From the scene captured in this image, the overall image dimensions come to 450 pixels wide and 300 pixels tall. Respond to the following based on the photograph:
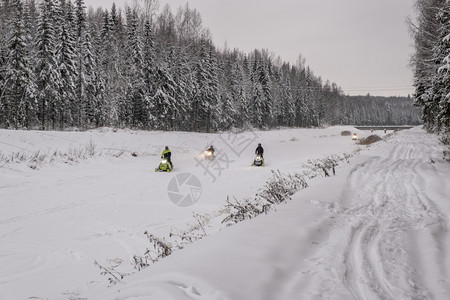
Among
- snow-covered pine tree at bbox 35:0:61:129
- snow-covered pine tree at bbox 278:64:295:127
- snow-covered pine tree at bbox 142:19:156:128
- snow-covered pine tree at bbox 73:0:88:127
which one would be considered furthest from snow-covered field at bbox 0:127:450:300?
snow-covered pine tree at bbox 278:64:295:127

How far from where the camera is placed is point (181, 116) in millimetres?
45375

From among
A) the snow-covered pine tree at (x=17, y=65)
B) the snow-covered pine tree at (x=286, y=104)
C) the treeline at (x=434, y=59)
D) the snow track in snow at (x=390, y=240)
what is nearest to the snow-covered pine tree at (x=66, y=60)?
the snow-covered pine tree at (x=17, y=65)

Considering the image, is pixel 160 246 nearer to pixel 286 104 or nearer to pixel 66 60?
pixel 66 60

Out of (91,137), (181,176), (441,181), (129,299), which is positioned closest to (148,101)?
(91,137)

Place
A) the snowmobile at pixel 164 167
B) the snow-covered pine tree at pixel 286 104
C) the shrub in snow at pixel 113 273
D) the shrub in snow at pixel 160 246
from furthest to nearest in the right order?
1. the snow-covered pine tree at pixel 286 104
2. the snowmobile at pixel 164 167
3. the shrub in snow at pixel 160 246
4. the shrub in snow at pixel 113 273

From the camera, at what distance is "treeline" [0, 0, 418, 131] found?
99.2 feet

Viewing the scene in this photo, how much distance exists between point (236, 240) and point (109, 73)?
1401 inches

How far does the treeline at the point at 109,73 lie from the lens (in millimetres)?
30250

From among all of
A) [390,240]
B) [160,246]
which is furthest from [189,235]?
[390,240]

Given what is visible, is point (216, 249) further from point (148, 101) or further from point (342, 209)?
point (148, 101)

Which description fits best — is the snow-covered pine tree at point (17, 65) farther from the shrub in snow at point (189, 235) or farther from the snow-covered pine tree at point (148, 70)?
the shrub in snow at point (189, 235)

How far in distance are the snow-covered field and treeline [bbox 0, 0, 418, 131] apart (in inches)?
872

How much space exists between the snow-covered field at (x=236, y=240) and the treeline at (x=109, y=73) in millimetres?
22156

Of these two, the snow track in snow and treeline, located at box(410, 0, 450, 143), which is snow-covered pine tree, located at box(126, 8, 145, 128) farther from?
the snow track in snow
